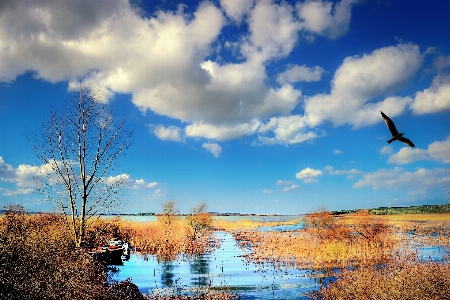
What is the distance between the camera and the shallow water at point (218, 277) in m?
17.9

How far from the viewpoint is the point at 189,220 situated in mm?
47719

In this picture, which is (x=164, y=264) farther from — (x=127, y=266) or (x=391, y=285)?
(x=391, y=285)

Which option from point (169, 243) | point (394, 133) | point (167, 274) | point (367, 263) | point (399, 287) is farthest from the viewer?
point (169, 243)

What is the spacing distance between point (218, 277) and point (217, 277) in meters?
0.07

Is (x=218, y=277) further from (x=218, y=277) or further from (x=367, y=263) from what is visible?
(x=367, y=263)

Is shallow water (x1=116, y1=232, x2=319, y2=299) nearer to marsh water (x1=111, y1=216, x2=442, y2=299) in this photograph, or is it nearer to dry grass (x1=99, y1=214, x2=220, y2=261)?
marsh water (x1=111, y1=216, x2=442, y2=299)

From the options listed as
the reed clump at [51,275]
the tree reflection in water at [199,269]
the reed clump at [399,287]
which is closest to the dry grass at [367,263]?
the reed clump at [399,287]

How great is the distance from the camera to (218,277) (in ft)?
71.9

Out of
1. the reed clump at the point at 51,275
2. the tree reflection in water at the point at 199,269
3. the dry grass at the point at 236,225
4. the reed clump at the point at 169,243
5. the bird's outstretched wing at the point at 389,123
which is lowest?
the dry grass at the point at 236,225

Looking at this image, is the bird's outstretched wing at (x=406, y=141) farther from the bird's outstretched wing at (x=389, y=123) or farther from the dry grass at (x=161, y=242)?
the dry grass at (x=161, y=242)

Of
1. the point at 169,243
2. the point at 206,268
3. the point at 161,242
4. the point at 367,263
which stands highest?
the point at 161,242

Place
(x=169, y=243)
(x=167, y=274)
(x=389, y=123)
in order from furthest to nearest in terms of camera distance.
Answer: (x=169, y=243)
(x=167, y=274)
(x=389, y=123)

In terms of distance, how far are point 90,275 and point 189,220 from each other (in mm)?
35244

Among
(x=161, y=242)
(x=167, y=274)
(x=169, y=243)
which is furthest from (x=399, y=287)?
(x=161, y=242)
